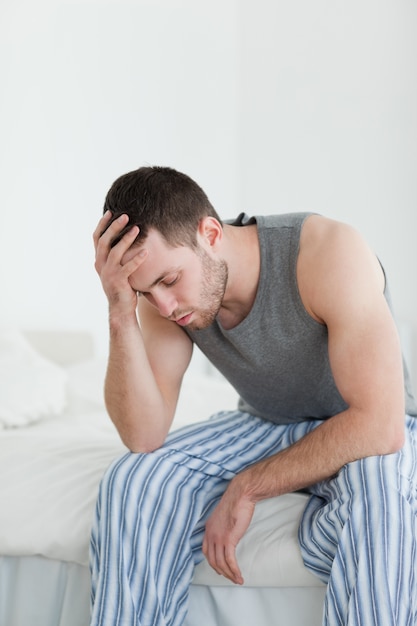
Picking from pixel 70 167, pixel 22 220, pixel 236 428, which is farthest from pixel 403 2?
pixel 236 428

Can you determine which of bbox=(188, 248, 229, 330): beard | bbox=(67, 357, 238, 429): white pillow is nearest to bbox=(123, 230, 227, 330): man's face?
bbox=(188, 248, 229, 330): beard

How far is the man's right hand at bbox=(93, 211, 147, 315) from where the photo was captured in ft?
4.38

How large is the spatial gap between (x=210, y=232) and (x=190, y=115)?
2.15 metres

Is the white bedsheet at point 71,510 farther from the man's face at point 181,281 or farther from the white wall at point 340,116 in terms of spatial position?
the white wall at point 340,116

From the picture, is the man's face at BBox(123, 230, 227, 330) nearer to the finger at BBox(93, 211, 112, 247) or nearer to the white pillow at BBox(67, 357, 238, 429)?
the finger at BBox(93, 211, 112, 247)

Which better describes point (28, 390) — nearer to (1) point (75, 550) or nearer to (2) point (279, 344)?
(1) point (75, 550)

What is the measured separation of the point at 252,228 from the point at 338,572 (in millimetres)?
650

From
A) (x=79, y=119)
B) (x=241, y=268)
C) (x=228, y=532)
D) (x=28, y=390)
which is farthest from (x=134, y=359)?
(x=79, y=119)

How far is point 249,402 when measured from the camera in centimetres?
161

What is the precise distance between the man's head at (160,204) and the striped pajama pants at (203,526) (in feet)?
1.29

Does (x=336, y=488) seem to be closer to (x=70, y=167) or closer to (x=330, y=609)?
(x=330, y=609)

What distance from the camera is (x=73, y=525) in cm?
147

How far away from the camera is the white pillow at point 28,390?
86.0 inches

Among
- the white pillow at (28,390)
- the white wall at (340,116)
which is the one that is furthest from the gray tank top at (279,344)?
the white wall at (340,116)
